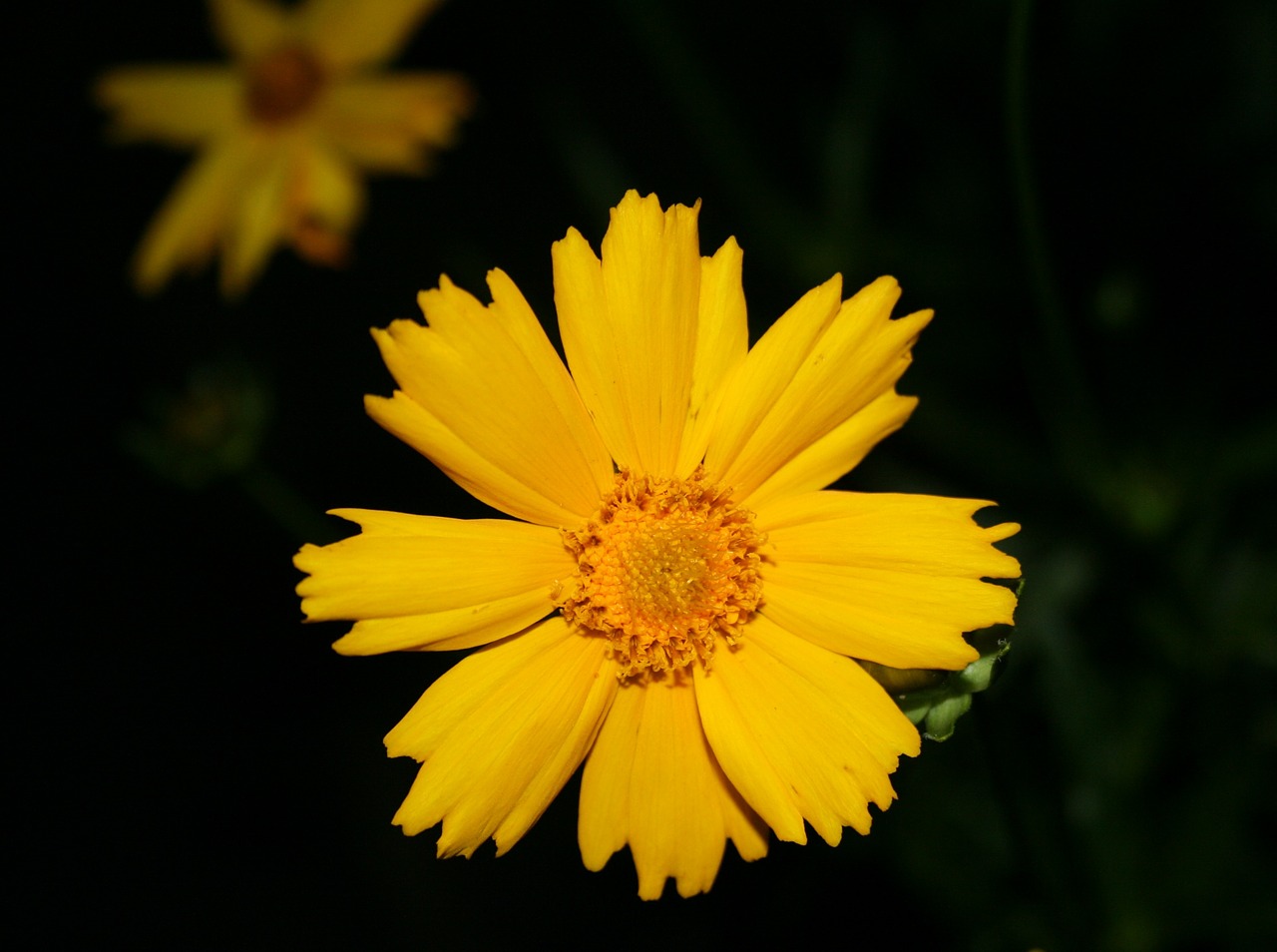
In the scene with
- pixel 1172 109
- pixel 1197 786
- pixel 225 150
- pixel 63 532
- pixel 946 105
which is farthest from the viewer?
pixel 63 532

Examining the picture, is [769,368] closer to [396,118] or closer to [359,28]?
[396,118]

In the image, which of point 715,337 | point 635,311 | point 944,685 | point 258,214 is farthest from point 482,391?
point 258,214

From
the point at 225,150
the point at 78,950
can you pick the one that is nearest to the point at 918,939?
the point at 78,950

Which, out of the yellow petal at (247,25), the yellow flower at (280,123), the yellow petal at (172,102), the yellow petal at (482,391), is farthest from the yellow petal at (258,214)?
the yellow petal at (482,391)

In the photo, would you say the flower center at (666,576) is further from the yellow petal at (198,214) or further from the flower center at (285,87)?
the flower center at (285,87)

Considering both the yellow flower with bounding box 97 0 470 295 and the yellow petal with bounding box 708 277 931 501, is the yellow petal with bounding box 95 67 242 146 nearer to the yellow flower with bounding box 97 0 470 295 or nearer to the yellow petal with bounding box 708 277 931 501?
the yellow flower with bounding box 97 0 470 295

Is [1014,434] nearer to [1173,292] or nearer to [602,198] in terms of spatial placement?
[1173,292]
